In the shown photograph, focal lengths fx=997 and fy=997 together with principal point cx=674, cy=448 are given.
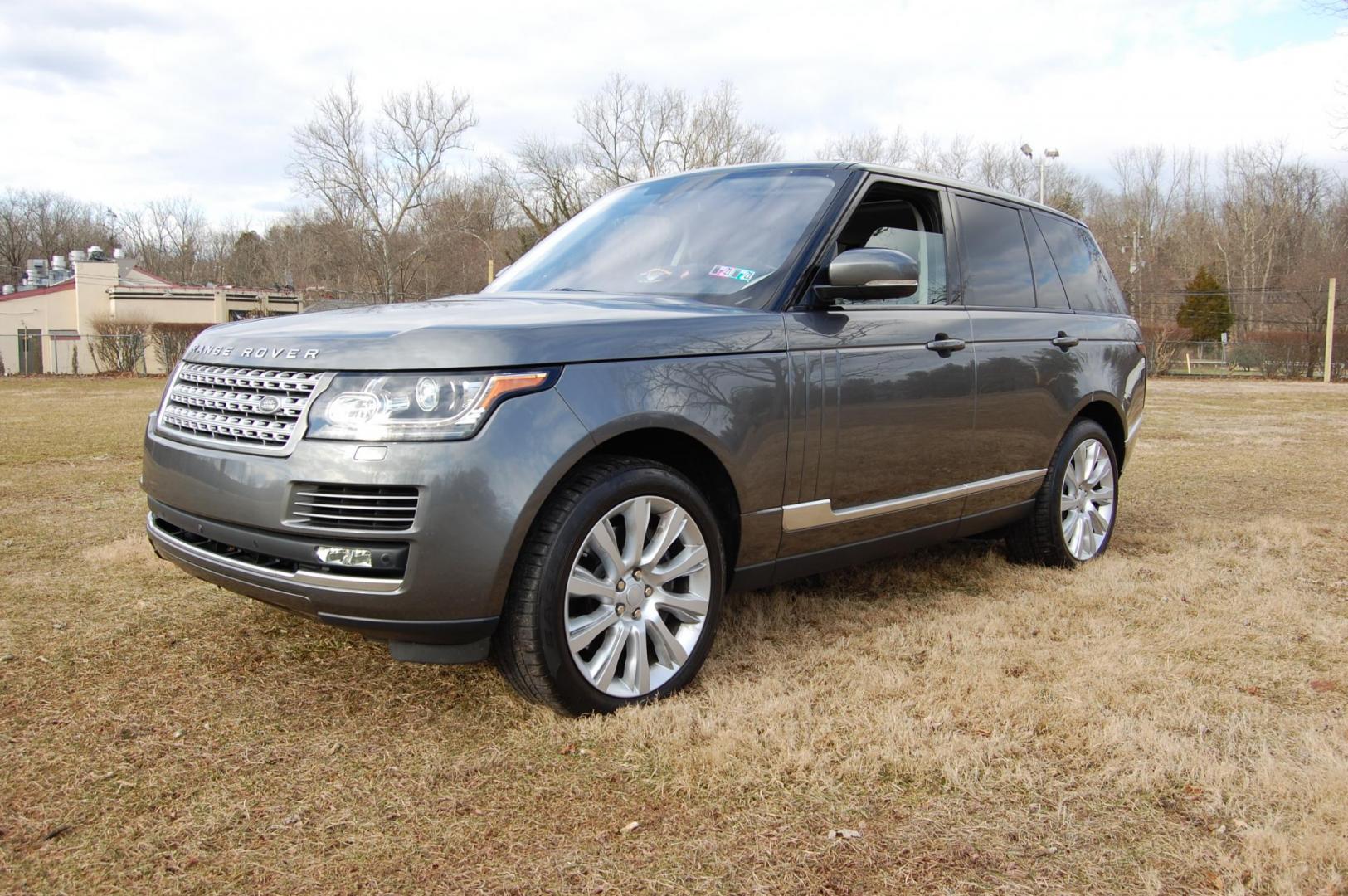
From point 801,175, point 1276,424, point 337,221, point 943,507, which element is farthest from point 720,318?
point 337,221

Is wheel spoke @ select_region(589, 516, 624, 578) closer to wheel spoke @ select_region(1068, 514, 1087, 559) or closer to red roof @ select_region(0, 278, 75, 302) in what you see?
wheel spoke @ select_region(1068, 514, 1087, 559)

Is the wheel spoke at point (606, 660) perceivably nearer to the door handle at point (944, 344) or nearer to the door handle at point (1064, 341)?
the door handle at point (944, 344)

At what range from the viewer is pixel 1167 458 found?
1007cm

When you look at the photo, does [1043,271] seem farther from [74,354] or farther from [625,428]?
[74,354]

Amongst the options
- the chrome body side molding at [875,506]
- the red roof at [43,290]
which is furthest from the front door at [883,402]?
the red roof at [43,290]

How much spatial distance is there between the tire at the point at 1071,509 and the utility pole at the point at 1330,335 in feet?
103

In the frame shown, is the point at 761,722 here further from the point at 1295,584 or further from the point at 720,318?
the point at 1295,584

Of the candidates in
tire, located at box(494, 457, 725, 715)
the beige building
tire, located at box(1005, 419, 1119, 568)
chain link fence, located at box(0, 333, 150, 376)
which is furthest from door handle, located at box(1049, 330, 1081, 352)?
the beige building

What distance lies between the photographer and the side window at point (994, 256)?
14.8 feet

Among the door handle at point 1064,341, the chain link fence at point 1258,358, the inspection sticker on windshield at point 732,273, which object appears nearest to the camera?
the inspection sticker on windshield at point 732,273

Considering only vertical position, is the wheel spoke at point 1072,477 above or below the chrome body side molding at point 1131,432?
below

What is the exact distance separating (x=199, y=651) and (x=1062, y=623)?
338 centimetres

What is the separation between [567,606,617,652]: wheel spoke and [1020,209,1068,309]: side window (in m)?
3.00

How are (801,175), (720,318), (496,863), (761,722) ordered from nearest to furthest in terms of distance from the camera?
(496,863)
(761,722)
(720,318)
(801,175)
